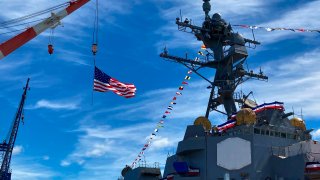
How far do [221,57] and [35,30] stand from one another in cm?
2033

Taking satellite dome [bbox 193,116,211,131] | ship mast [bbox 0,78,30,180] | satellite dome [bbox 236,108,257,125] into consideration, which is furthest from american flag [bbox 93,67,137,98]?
ship mast [bbox 0,78,30,180]

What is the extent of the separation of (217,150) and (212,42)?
1460 cm

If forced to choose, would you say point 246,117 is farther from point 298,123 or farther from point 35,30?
point 35,30

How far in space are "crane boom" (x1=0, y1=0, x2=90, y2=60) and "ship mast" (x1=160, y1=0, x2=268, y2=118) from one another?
14.6 m

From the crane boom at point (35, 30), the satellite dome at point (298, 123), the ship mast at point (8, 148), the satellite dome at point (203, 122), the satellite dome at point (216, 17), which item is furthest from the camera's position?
the ship mast at point (8, 148)

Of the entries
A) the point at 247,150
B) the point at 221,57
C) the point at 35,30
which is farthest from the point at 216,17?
the point at 35,30

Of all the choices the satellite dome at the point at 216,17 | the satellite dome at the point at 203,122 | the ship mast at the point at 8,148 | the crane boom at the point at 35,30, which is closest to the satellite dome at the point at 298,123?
the satellite dome at the point at 203,122

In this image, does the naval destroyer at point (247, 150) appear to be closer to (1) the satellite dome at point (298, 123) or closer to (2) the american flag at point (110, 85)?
(1) the satellite dome at point (298, 123)

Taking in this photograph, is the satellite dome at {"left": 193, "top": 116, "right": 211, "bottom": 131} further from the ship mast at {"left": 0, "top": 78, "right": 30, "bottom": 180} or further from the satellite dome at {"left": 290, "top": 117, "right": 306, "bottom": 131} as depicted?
the ship mast at {"left": 0, "top": 78, "right": 30, "bottom": 180}

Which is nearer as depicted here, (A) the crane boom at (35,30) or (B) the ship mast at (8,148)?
(A) the crane boom at (35,30)

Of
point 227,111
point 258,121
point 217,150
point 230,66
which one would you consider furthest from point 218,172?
point 230,66

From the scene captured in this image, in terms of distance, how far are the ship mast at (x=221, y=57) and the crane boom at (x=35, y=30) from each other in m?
14.6

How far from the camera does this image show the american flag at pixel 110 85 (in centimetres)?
2712

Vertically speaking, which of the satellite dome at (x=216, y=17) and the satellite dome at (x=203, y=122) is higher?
the satellite dome at (x=216, y=17)
